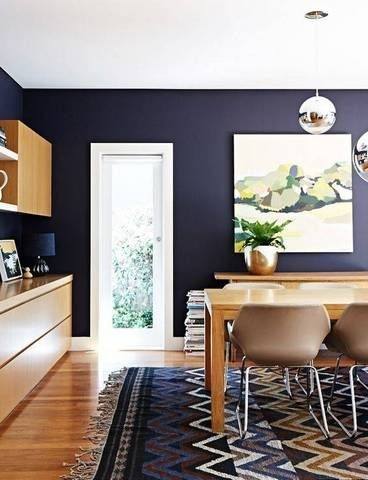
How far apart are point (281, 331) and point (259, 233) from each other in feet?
7.45

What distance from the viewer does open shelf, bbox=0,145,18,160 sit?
4.17 metres

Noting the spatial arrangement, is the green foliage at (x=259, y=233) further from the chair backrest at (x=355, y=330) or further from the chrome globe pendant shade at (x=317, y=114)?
the chair backrest at (x=355, y=330)

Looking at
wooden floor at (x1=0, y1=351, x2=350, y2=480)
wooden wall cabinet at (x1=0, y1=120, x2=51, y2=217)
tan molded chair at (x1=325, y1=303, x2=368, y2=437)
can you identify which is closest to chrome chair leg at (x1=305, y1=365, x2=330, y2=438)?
tan molded chair at (x1=325, y1=303, x2=368, y2=437)

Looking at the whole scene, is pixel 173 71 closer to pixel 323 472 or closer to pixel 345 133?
pixel 345 133

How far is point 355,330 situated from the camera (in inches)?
128

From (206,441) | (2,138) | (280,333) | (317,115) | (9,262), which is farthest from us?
(9,262)

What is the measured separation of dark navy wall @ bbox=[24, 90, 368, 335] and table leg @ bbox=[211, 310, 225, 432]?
2513 millimetres

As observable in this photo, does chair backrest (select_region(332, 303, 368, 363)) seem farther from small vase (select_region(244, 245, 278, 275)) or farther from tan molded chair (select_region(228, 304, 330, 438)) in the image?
small vase (select_region(244, 245, 278, 275))

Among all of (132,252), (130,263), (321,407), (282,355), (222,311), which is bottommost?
(321,407)

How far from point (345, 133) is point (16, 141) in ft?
10.7

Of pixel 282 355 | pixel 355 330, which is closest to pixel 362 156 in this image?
pixel 355 330

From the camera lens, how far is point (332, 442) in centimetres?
309

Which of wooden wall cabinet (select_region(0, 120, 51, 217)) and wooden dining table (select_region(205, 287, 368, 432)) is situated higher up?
wooden wall cabinet (select_region(0, 120, 51, 217))

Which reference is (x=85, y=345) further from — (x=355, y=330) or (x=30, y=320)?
(x=355, y=330)
